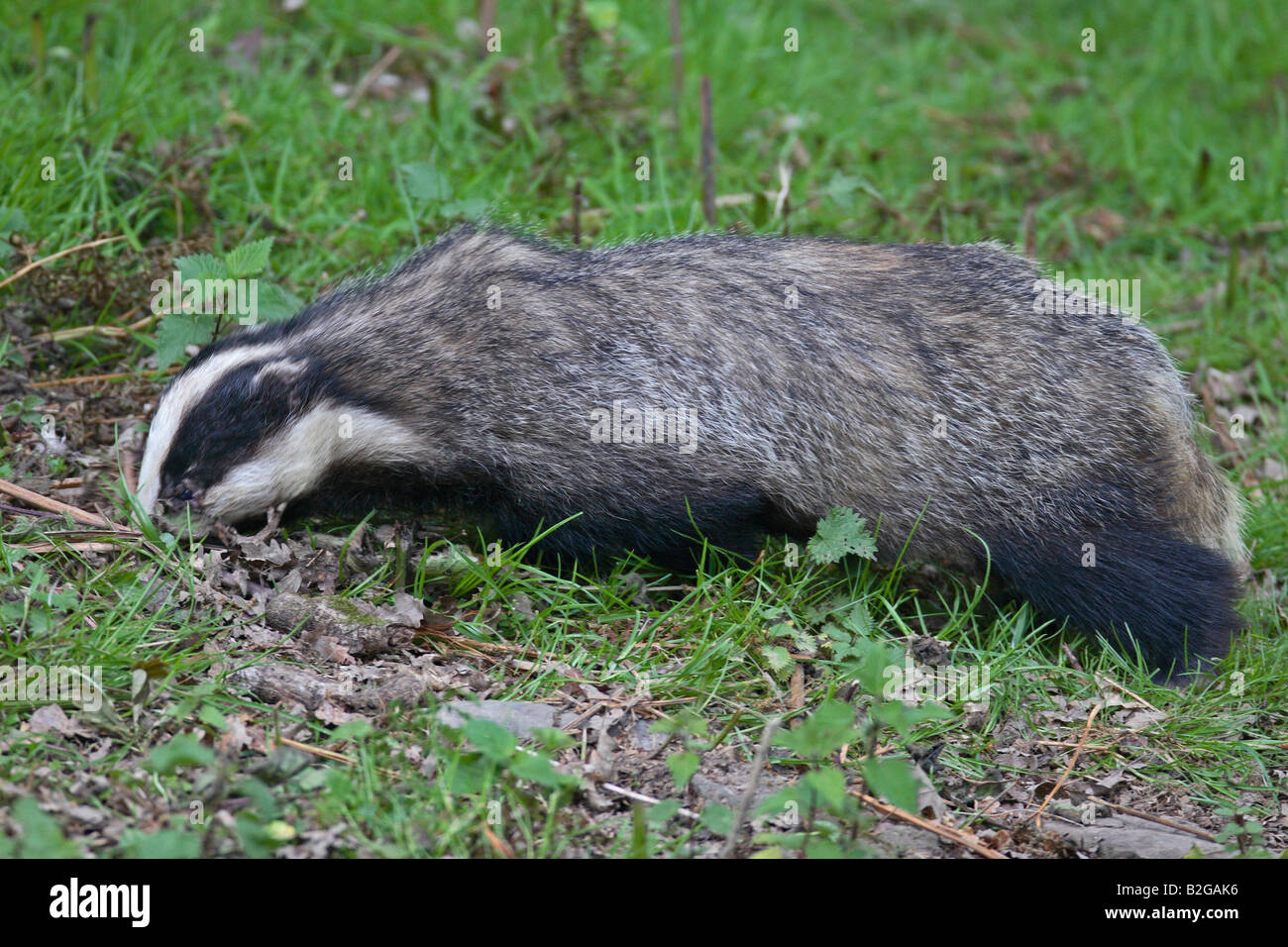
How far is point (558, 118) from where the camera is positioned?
6.61 m

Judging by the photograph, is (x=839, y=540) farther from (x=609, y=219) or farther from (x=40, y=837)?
(x=40, y=837)

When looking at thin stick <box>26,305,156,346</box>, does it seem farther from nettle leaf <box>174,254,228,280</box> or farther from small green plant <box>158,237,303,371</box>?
nettle leaf <box>174,254,228,280</box>

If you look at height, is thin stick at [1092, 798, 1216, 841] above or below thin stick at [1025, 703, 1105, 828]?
below

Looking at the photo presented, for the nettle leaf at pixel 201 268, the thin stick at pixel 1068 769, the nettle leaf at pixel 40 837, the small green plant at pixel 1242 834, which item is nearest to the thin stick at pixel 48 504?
the nettle leaf at pixel 201 268

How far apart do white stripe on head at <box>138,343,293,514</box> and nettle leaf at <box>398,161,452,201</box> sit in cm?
149

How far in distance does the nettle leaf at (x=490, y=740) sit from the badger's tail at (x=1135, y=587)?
214 cm

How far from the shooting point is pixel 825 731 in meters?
3.17

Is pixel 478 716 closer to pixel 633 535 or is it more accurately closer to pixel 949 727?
pixel 633 535

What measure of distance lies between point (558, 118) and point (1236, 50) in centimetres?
502

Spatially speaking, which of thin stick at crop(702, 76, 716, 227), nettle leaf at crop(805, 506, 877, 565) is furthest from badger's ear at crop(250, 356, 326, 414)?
thin stick at crop(702, 76, 716, 227)

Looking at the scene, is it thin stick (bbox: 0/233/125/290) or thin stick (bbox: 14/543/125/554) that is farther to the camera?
thin stick (bbox: 0/233/125/290)

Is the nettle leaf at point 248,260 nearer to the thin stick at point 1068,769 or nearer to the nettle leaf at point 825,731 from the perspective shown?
the nettle leaf at point 825,731

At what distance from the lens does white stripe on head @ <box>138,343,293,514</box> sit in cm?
409

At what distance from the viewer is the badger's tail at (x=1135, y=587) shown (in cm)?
450
